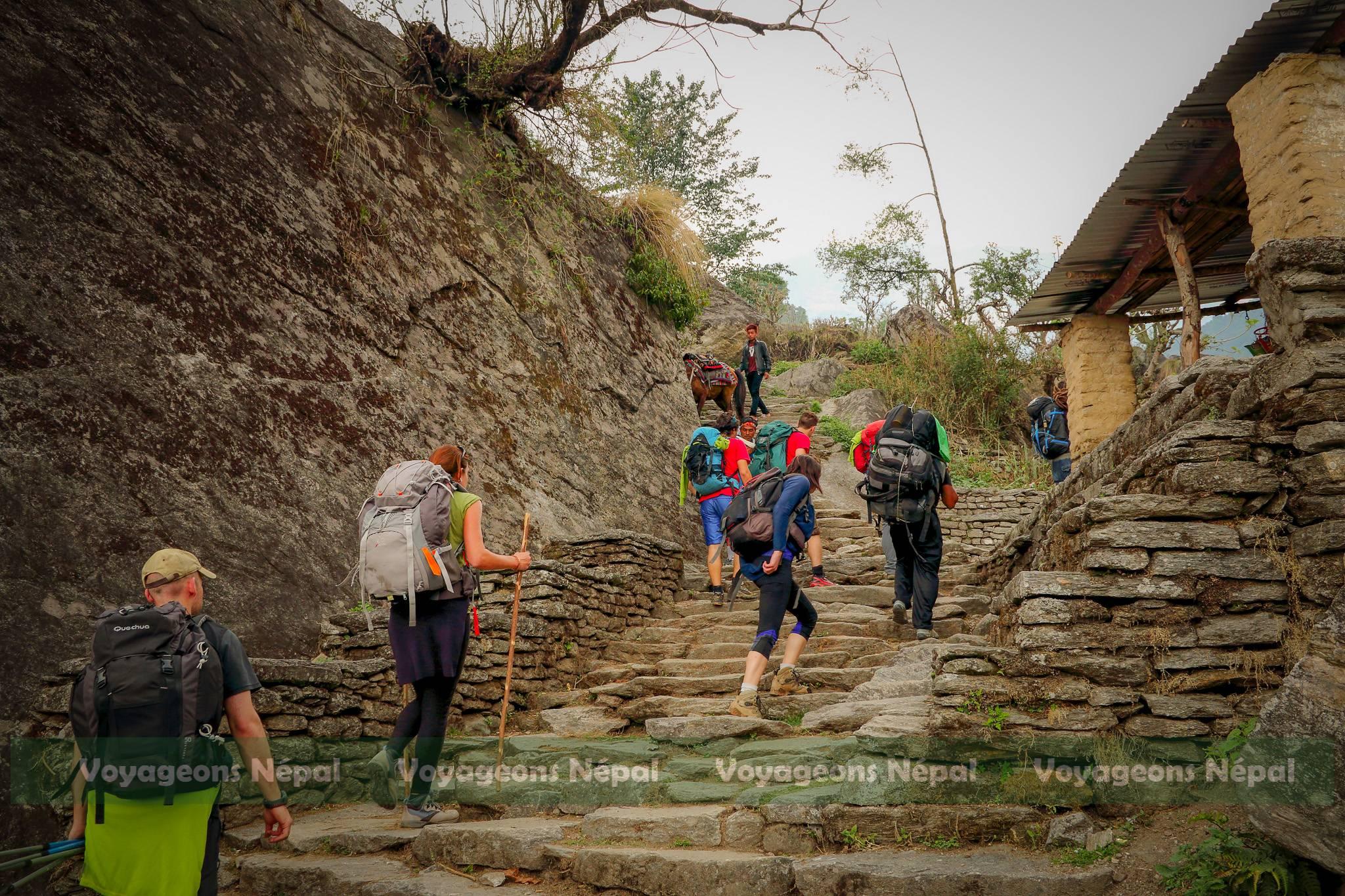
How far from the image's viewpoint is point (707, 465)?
8.86 meters

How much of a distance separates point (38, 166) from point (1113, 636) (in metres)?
7.60

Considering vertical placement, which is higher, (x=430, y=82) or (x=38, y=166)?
(x=430, y=82)

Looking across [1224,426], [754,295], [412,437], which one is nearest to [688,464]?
[412,437]

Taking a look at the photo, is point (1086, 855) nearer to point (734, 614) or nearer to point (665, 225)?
point (734, 614)

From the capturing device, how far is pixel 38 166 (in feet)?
21.5

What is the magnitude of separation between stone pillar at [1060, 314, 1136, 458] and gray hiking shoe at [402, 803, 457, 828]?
Result: 28.4 feet

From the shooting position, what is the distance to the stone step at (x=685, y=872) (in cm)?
377

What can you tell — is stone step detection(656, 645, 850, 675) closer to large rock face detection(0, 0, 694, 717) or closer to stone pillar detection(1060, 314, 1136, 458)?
large rock face detection(0, 0, 694, 717)

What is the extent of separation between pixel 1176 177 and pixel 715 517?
539 cm

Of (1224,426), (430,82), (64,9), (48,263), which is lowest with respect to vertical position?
(1224,426)

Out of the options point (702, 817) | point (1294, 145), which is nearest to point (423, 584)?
point (702, 817)

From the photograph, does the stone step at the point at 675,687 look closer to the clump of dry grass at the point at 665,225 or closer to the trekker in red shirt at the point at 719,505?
the trekker in red shirt at the point at 719,505

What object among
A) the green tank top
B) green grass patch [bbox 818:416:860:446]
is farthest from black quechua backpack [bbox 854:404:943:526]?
green grass patch [bbox 818:416:860:446]

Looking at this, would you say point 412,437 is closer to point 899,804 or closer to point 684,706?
point 684,706
